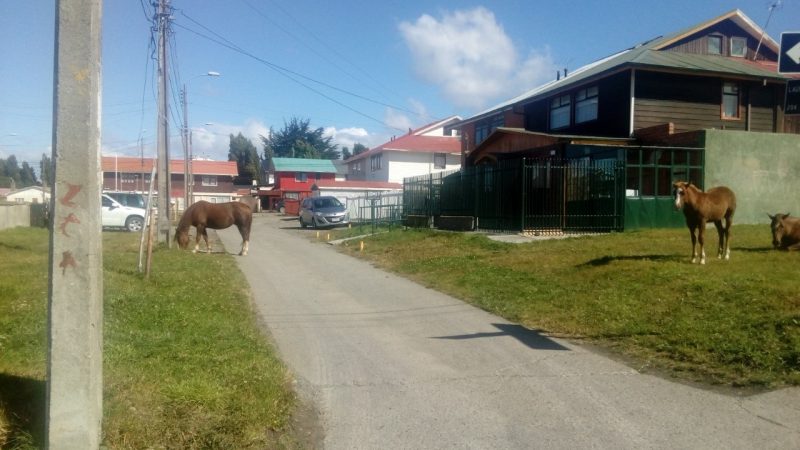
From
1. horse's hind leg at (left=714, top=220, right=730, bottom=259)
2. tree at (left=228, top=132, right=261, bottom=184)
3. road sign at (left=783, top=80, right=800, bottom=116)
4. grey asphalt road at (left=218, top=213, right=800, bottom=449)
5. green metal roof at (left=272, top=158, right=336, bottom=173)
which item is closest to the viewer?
grey asphalt road at (left=218, top=213, right=800, bottom=449)

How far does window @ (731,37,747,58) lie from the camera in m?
28.9

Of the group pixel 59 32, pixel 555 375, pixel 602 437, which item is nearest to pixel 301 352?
pixel 555 375

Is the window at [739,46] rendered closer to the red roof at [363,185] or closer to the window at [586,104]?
the window at [586,104]

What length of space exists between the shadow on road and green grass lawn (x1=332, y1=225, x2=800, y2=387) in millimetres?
270

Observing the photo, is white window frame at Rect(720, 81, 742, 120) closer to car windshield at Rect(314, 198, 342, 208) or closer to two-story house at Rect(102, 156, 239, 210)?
car windshield at Rect(314, 198, 342, 208)

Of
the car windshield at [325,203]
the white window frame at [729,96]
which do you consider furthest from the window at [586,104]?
the car windshield at [325,203]

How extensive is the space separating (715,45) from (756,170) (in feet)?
34.0

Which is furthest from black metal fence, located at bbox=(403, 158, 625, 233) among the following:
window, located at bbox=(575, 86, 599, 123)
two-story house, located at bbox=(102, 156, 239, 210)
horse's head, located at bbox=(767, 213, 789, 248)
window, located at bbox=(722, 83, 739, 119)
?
two-story house, located at bbox=(102, 156, 239, 210)

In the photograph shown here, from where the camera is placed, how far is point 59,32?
427 cm

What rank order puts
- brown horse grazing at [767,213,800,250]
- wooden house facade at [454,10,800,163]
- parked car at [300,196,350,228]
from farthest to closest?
parked car at [300,196,350,228], wooden house facade at [454,10,800,163], brown horse grazing at [767,213,800,250]

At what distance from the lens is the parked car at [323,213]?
1377 inches

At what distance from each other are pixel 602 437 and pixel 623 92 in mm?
20589

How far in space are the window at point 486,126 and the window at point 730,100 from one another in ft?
36.4

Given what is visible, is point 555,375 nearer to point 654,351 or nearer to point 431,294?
point 654,351
